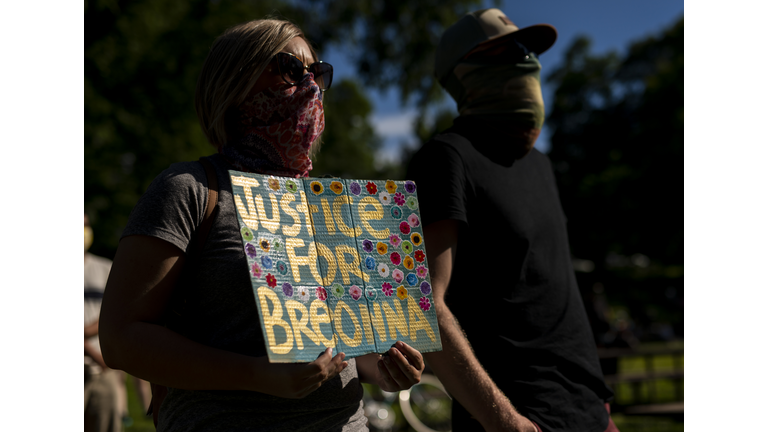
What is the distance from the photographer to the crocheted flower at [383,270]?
1.65m

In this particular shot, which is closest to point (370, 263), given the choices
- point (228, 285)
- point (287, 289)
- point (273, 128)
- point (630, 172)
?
point (287, 289)

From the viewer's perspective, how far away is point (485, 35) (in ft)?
7.93

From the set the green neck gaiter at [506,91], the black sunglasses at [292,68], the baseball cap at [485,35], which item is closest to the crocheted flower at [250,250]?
the black sunglasses at [292,68]

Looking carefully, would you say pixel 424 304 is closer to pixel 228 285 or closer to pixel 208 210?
pixel 228 285

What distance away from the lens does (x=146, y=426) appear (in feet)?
26.3

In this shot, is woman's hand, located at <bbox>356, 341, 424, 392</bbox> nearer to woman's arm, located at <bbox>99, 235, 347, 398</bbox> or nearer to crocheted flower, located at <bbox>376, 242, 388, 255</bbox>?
woman's arm, located at <bbox>99, 235, 347, 398</bbox>

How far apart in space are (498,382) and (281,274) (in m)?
1.02

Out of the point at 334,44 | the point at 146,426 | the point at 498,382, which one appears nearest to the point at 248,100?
the point at 498,382

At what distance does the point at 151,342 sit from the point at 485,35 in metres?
1.72

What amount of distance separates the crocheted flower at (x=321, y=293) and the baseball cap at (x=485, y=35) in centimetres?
137

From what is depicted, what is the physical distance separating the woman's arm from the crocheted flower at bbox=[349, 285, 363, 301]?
18 centimetres

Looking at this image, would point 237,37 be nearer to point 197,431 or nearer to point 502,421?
point 197,431

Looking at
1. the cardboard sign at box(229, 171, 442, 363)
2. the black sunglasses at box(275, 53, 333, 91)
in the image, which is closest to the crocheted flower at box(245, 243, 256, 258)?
the cardboard sign at box(229, 171, 442, 363)

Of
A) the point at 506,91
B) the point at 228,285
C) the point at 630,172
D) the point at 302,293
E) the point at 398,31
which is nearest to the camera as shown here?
the point at 302,293
